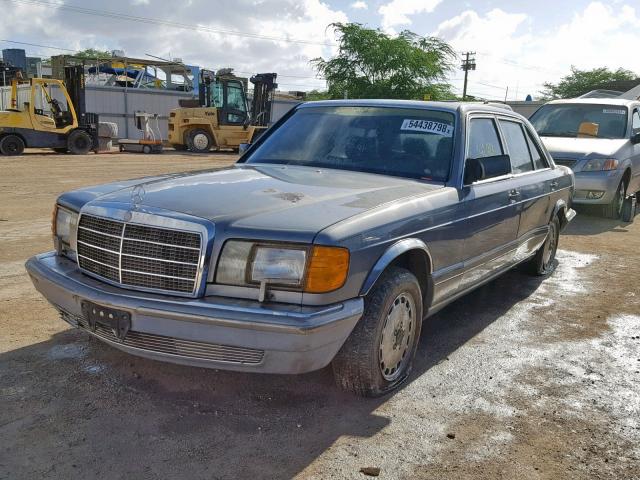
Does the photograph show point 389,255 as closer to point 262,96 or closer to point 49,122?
point 49,122

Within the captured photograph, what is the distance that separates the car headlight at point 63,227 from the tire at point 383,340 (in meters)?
1.68

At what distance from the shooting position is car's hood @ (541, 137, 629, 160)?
901 centimetres

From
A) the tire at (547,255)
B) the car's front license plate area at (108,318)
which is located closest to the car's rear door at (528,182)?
the tire at (547,255)

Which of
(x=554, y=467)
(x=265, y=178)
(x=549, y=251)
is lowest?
(x=554, y=467)

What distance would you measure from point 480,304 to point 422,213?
6.76 feet

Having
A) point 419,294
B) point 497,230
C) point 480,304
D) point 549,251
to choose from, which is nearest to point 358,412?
point 419,294

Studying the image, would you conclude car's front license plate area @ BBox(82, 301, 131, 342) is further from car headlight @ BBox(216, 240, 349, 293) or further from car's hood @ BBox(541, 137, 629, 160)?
car's hood @ BBox(541, 137, 629, 160)

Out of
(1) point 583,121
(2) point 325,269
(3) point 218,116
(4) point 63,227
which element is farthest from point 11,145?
(2) point 325,269

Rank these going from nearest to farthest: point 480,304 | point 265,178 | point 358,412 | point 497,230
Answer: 1. point 358,412
2. point 265,178
3. point 497,230
4. point 480,304

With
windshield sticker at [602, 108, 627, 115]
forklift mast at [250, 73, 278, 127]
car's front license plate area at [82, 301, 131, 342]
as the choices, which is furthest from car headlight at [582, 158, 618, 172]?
forklift mast at [250, 73, 278, 127]

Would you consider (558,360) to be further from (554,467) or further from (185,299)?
(185,299)

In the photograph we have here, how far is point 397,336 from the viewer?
3.41m

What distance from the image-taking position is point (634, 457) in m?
2.88

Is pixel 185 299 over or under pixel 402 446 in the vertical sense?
over
